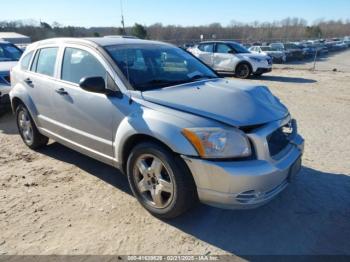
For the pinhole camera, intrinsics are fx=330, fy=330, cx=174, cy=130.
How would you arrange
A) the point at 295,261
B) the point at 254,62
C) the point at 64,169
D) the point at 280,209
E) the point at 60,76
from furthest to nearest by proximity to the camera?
1. the point at 254,62
2. the point at 64,169
3. the point at 60,76
4. the point at 280,209
5. the point at 295,261

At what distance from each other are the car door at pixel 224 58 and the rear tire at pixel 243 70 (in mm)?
240

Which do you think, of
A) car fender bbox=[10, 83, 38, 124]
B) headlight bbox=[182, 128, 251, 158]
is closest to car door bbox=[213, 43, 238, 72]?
car fender bbox=[10, 83, 38, 124]

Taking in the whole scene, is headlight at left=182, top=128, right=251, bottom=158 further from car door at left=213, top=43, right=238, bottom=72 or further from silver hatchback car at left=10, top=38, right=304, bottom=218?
car door at left=213, top=43, right=238, bottom=72

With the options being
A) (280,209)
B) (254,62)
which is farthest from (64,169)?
(254,62)

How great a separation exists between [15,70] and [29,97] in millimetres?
805

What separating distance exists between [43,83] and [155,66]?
1685 millimetres

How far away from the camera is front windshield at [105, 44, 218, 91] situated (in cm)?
366

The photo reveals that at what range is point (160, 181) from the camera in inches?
127

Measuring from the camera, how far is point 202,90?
3.60 meters

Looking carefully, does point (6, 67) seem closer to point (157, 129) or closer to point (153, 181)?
point (153, 181)

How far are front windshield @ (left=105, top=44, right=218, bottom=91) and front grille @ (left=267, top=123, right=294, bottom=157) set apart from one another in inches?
48.4

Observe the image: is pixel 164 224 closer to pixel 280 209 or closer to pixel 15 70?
pixel 280 209

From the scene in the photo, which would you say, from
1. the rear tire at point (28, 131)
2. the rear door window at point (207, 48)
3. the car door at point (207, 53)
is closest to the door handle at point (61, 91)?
the rear tire at point (28, 131)

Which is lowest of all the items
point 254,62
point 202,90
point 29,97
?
point 254,62
